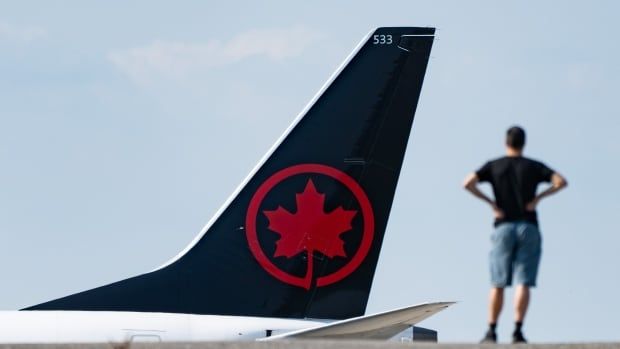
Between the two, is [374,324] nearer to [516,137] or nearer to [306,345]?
[516,137]

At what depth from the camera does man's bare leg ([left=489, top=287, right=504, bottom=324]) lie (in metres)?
15.2

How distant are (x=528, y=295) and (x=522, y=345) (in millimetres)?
1292

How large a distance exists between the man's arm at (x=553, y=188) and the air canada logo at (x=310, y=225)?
39.4 ft

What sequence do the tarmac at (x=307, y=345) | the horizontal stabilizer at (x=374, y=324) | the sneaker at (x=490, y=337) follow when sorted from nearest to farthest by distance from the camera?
the tarmac at (x=307, y=345) → the sneaker at (x=490, y=337) → the horizontal stabilizer at (x=374, y=324)

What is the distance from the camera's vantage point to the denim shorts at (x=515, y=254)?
15.1 metres

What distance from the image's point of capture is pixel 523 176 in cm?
1522

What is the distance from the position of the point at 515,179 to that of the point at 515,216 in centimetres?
41

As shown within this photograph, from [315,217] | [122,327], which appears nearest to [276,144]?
[315,217]

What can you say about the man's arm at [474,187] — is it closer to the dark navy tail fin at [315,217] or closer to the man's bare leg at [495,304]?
the man's bare leg at [495,304]

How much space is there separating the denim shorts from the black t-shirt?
12 cm

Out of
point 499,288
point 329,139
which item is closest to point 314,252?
point 329,139

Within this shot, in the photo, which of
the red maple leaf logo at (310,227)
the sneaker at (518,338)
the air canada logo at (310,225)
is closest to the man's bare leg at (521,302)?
the sneaker at (518,338)

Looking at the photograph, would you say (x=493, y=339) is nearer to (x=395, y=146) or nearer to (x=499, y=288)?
(x=499, y=288)

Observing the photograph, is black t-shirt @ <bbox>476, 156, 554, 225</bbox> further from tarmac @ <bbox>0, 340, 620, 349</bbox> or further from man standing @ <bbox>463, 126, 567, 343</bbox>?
tarmac @ <bbox>0, 340, 620, 349</bbox>
